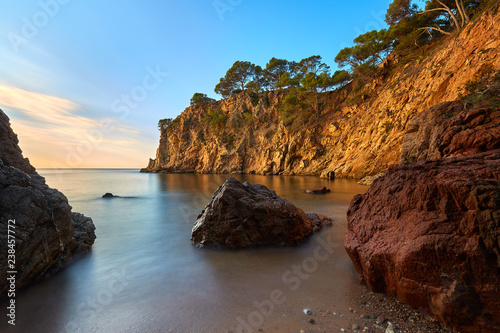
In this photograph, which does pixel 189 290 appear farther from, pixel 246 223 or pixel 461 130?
pixel 461 130

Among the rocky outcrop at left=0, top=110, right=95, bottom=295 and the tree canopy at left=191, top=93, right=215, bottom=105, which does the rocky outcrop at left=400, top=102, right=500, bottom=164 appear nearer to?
the rocky outcrop at left=0, top=110, right=95, bottom=295

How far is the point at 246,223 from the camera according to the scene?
17.6 feet

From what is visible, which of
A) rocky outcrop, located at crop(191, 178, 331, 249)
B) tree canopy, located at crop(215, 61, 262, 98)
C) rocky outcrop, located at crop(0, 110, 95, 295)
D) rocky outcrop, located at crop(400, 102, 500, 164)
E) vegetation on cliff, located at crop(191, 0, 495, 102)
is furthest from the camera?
tree canopy, located at crop(215, 61, 262, 98)

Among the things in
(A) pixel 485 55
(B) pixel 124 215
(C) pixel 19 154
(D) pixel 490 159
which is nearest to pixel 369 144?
(A) pixel 485 55

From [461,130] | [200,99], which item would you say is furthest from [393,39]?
[200,99]

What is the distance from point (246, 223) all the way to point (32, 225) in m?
4.05

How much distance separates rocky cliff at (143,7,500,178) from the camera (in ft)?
54.0

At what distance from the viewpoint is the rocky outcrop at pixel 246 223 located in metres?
5.28

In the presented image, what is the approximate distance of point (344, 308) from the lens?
2.79m

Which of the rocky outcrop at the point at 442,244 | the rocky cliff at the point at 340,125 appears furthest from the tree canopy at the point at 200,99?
the rocky outcrop at the point at 442,244

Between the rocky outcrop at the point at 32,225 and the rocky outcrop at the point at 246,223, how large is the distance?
280 centimetres

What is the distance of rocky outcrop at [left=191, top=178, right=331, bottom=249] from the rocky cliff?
674 inches

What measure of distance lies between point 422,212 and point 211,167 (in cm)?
5218

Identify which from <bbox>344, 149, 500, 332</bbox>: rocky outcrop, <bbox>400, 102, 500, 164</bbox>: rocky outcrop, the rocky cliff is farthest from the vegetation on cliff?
<bbox>344, 149, 500, 332</bbox>: rocky outcrop
